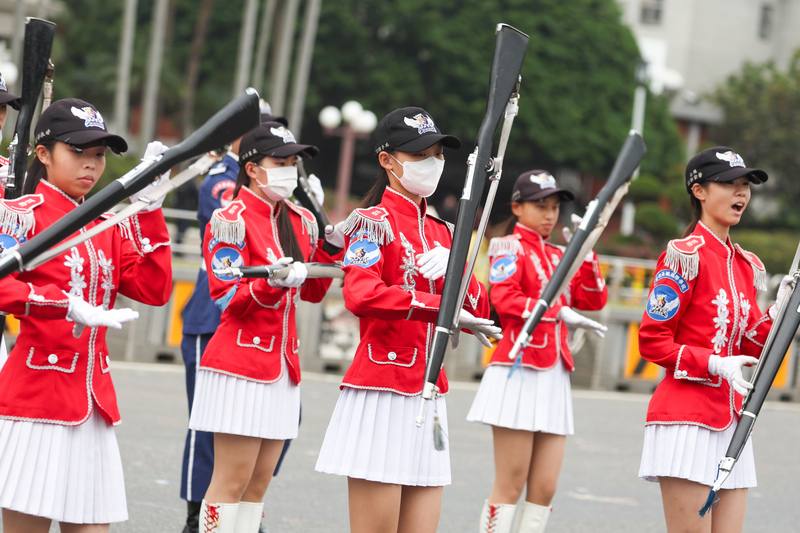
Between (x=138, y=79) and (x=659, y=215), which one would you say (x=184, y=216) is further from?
(x=138, y=79)

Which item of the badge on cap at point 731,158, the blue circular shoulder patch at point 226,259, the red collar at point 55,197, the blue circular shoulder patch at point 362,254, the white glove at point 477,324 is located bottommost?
the white glove at point 477,324

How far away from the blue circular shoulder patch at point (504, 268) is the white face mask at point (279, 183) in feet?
5.38

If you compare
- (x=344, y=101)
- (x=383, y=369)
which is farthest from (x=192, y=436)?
(x=344, y=101)

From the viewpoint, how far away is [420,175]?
5.93 m

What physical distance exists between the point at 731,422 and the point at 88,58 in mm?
34854

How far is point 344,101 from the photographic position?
4341 cm

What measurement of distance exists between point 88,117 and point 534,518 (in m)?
3.56

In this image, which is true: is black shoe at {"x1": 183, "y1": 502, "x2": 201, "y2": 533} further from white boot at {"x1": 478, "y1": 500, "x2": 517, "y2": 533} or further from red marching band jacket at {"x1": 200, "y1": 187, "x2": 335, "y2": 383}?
white boot at {"x1": 478, "y1": 500, "x2": 517, "y2": 533}

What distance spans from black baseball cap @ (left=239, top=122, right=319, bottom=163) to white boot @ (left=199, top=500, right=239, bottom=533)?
1549 millimetres

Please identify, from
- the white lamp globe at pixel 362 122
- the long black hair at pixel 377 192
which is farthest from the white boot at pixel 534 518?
the white lamp globe at pixel 362 122

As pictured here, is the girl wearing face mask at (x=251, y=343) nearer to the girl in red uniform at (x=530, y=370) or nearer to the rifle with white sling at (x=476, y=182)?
the rifle with white sling at (x=476, y=182)

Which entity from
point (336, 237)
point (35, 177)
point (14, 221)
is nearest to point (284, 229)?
point (336, 237)

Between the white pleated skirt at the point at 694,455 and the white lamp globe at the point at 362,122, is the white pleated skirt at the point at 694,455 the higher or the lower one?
the lower one

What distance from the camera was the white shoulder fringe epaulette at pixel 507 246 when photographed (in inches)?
317
